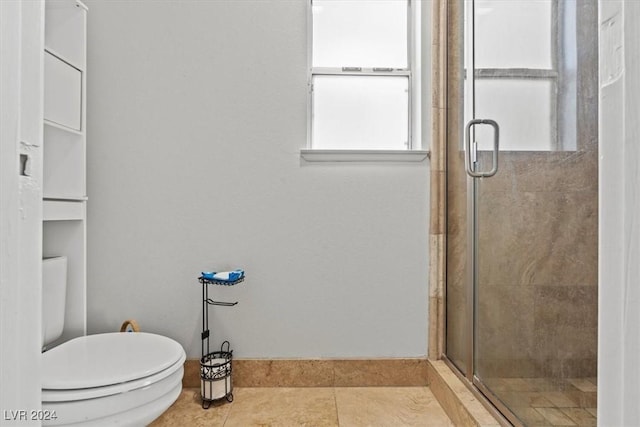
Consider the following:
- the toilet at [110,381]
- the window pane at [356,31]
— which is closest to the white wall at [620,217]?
the toilet at [110,381]

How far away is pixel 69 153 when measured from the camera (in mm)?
1732

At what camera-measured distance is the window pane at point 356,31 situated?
77.4 inches

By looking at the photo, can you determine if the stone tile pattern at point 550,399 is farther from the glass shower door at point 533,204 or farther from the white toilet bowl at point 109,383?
the white toilet bowl at point 109,383

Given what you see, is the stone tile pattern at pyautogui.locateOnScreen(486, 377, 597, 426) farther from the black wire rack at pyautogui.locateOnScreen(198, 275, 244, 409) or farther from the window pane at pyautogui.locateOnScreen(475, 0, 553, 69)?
the black wire rack at pyautogui.locateOnScreen(198, 275, 244, 409)

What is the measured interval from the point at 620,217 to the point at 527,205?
0.95m

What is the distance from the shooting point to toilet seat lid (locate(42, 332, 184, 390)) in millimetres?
1138

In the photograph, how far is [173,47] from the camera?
1.84 meters

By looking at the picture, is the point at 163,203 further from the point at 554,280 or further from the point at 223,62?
the point at 554,280

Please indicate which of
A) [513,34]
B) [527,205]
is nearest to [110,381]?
[527,205]

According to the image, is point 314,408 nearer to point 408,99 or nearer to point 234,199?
point 234,199

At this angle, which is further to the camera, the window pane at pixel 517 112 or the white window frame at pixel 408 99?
the white window frame at pixel 408 99

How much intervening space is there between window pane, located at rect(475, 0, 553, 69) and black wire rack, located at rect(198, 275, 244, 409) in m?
1.31

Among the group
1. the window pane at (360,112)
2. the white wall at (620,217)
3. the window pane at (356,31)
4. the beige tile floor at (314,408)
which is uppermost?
the window pane at (356,31)

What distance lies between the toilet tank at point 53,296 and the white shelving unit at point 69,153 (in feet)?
0.31
